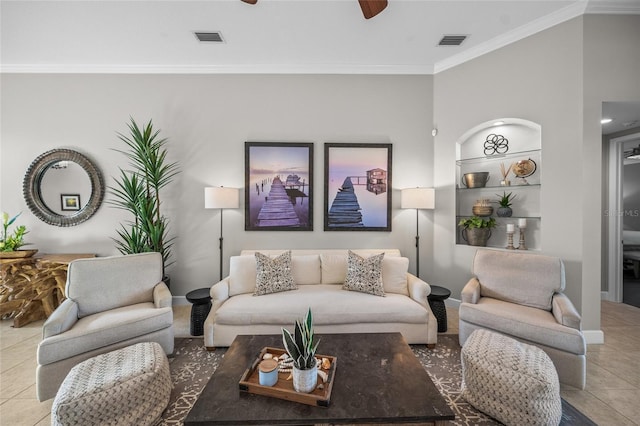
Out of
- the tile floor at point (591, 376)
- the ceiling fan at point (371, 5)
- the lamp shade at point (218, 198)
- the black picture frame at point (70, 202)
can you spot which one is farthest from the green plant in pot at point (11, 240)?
the ceiling fan at point (371, 5)

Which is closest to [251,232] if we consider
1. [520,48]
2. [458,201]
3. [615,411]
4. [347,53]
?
[347,53]

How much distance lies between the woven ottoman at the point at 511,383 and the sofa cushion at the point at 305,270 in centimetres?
172

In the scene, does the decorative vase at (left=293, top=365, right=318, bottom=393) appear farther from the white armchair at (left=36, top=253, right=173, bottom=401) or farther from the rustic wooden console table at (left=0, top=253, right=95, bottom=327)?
the rustic wooden console table at (left=0, top=253, right=95, bottom=327)

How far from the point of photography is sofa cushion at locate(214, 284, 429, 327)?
101 inches

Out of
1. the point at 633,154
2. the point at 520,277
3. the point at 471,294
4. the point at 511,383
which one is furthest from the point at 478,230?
the point at 633,154

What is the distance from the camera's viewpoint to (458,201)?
3674 mm

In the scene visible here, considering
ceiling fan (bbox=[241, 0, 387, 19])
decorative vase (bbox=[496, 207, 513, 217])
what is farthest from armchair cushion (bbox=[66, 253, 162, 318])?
decorative vase (bbox=[496, 207, 513, 217])

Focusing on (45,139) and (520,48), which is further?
(45,139)

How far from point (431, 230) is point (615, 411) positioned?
2304mm

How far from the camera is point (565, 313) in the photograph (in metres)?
2.20

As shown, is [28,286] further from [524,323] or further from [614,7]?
[614,7]

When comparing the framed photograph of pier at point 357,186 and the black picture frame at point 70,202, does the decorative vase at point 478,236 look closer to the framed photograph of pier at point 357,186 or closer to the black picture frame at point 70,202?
the framed photograph of pier at point 357,186

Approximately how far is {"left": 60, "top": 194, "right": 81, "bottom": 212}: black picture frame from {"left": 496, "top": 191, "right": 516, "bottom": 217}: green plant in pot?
5.67 meters

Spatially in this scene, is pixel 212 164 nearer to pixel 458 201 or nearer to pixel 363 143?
pixel 363 143
